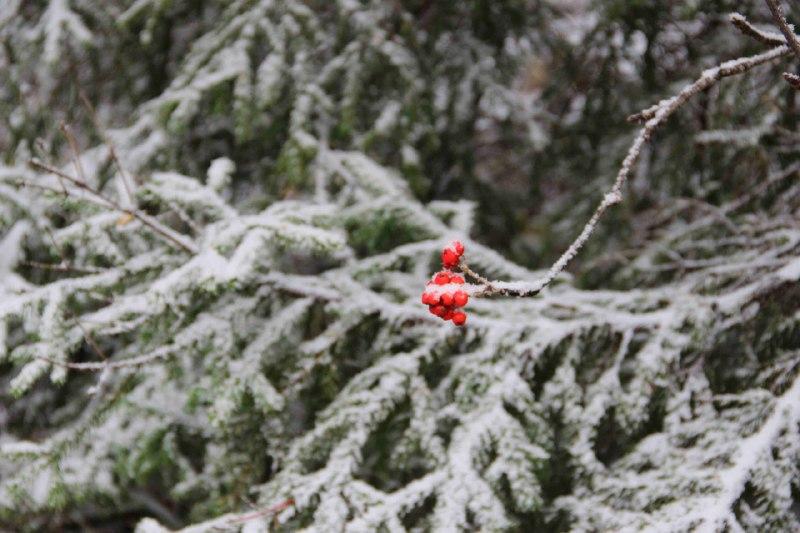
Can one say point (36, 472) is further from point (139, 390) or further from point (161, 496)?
point (161, 496)

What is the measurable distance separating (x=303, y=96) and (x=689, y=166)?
2032 millimetres

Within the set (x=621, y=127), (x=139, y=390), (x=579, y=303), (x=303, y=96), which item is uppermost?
(x=621, y=127)

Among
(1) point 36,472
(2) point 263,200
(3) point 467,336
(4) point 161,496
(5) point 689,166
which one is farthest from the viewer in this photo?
(4) point 161,496

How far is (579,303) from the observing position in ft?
7.57

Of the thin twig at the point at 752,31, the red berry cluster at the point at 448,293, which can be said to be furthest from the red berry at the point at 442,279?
the thin twig at the point at 752,31

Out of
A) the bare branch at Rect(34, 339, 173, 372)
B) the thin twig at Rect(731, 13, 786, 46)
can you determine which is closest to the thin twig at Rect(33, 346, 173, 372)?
the bare branch at Rect(34, 339, 173, 372)

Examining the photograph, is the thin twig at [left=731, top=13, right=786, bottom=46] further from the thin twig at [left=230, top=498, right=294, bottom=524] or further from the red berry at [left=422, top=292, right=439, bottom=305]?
the thin twig at [left=230, top=498, right=294, bottom=524]

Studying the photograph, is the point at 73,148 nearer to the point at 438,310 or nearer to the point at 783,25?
the point at 438,310

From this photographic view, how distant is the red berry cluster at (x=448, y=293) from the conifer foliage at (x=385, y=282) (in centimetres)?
1

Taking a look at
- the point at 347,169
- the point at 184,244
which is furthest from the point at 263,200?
the point at 184,244

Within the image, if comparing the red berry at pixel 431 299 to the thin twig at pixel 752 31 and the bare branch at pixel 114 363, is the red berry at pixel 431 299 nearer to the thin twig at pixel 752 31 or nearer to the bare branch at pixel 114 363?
the thin twig at pixel 752 31

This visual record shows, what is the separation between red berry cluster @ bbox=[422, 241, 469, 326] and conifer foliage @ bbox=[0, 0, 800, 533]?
11 millimetres

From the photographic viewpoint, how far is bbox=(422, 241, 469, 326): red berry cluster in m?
1.07

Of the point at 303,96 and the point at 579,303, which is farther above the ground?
the point at 303,96
